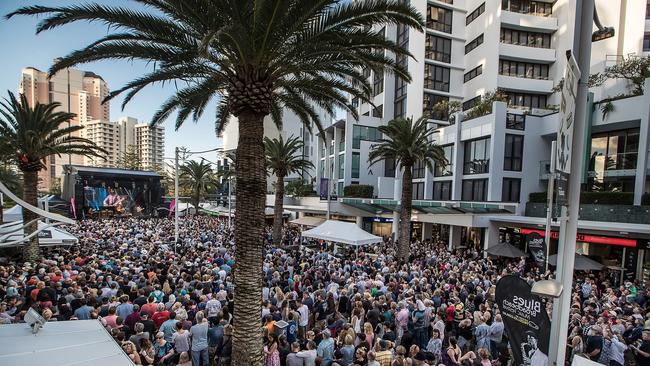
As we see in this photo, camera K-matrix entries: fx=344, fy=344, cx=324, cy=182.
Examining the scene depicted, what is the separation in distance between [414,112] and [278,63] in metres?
35.7

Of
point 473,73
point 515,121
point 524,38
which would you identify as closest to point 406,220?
Result: point 515,121

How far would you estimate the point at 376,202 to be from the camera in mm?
32969

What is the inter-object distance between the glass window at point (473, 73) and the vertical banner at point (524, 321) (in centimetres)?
3918

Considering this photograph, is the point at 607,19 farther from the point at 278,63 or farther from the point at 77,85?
the point at 77,85

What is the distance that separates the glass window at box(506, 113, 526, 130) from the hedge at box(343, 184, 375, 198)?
1559 centimetres

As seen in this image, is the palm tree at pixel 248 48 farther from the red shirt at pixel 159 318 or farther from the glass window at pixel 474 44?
the glass window at pixel 474 44

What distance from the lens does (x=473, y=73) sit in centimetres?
4138

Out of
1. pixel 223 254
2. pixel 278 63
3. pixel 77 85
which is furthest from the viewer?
pixel 77 85

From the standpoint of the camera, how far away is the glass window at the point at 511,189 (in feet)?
94.1

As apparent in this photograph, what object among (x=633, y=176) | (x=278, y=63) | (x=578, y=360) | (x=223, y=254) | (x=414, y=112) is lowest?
(x=223, y=254)

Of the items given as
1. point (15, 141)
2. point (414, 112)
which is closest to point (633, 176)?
point (414, 112)

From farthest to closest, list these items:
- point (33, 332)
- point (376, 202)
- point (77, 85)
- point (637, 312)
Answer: point (77, 85), point (376, 202), point (637, 312), point (33, 332)

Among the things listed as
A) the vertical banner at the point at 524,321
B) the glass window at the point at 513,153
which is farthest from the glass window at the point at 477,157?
the vertical banner at the point at 524,321

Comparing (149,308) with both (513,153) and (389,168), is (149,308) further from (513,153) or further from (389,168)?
(389,168)
